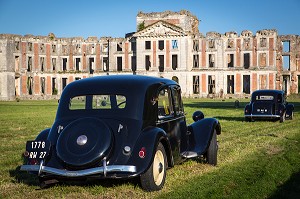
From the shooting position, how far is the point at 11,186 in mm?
7859

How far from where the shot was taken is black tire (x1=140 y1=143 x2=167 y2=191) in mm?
7043

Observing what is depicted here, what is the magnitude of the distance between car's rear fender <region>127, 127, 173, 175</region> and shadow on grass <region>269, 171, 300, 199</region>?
1.82 metres

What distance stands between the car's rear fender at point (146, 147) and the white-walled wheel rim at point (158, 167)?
0.75 ft

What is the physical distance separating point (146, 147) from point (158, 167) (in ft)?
1.69

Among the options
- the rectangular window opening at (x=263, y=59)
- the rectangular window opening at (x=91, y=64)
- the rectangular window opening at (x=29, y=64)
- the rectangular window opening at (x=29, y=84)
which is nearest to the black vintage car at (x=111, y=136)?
the rectangular window opening at (x=263, y=59)

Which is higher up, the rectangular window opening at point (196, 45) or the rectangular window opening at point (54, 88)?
the rectangular window opening at point (196, 45)

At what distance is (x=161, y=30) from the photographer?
73.4 meters

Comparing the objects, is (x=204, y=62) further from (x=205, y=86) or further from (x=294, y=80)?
(x=294, y=80)

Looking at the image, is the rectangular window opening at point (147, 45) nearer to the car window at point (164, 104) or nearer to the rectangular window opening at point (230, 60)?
the rectangular window opening at point (230, 60)

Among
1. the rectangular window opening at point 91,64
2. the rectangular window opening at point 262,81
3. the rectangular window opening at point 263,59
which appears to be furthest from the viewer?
the rectangular window opening at point 91,64

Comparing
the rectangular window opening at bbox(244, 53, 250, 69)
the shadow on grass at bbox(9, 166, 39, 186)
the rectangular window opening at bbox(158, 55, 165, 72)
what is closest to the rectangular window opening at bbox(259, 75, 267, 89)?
the rectangular window opening at bbox(244, 53, 250, 69)

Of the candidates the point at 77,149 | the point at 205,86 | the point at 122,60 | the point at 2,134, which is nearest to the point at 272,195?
the point at 77,149

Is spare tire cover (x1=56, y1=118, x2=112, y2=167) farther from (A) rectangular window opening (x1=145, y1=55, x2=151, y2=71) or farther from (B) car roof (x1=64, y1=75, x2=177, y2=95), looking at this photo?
(A) rectangular window opening (x1=145, y1=55, x2=151, y2=71)

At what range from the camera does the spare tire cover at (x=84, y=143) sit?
22.4 feet
